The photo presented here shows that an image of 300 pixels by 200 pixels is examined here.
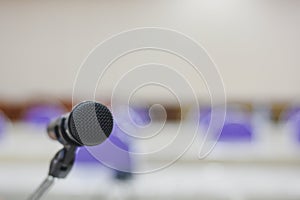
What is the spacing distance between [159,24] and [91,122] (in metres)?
3.46

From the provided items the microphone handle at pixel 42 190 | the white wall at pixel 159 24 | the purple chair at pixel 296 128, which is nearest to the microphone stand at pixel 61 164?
the microphone handle at pixel 42 190

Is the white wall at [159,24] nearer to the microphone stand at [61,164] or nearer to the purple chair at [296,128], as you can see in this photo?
the purple chair at [296,128]

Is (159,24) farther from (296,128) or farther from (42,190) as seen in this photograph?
(42,190)

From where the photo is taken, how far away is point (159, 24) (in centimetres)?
383

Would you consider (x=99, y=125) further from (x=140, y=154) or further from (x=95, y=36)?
(x=95, y=36)

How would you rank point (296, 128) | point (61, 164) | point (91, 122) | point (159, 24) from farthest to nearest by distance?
point (159, 24) → point (296, 128) → point (61, 164) → point (91, 122)

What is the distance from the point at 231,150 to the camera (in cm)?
181

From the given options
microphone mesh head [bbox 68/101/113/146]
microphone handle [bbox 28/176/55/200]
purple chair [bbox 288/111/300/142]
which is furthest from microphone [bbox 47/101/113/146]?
purple chair [bbox 288/111/300/142]

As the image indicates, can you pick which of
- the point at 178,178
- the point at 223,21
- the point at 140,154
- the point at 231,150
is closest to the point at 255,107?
the point at 223,21

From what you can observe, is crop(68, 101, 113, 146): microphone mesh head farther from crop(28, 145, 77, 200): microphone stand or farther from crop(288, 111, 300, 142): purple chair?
crop(288, 111, 300, 142): purple chair

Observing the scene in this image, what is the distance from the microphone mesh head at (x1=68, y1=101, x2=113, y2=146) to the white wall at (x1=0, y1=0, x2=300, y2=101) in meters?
3.42

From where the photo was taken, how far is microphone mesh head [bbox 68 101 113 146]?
17.7 inches

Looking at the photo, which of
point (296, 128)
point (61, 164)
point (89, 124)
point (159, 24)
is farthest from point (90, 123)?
point (159, 24)

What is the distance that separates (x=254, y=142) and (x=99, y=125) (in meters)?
1.58
